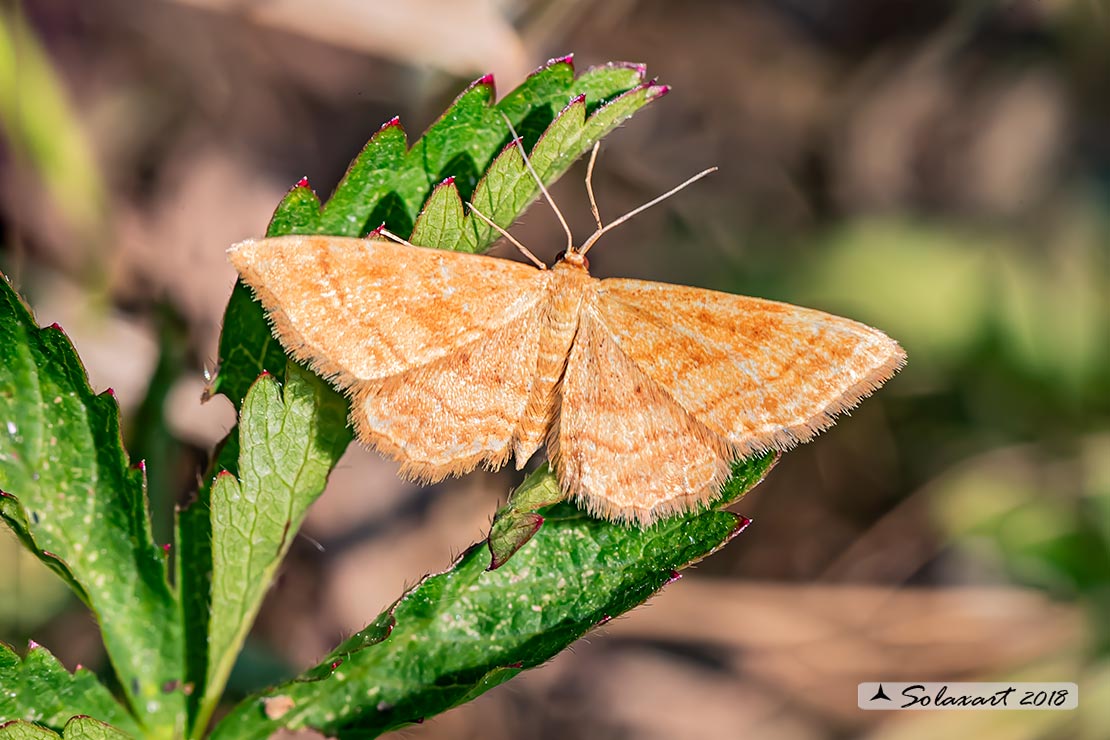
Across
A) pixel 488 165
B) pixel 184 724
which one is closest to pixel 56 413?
pixel 184 724

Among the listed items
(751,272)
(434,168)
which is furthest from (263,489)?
(751,272)

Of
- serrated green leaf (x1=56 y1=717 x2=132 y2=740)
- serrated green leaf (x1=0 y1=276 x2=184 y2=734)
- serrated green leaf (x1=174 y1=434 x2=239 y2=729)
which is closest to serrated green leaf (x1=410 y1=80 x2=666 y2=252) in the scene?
serrated green leaf (x1=174 y1=434 x2=239 y2=729)

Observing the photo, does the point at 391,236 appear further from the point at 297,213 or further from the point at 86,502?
the point at 86,502

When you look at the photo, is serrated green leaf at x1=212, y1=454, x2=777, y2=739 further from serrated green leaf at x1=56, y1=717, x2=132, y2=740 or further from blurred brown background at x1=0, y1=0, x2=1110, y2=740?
blurred brown background at x1=0, y1=0, x2=1110, y2=740

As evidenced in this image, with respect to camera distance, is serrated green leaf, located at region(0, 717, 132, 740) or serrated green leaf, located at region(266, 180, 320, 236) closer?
serrated green leaf, located at region(0, 717, 132, 740)

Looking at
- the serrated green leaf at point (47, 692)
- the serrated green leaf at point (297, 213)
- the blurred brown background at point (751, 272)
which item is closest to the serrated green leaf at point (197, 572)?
the serrated green leaf at point (47, 692)

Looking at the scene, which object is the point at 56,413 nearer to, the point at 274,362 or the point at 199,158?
the point at 274,362

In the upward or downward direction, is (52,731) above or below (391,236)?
below
